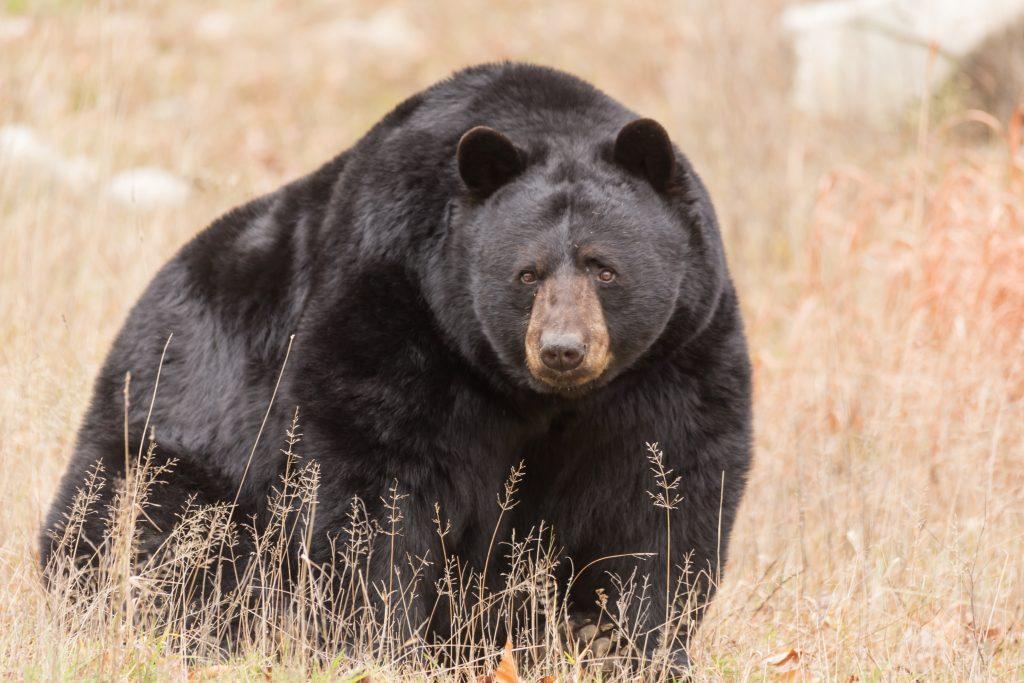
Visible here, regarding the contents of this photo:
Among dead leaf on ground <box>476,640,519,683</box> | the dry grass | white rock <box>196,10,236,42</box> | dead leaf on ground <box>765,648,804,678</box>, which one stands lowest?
dead leaf on ground <box>765,648,804,678</box>

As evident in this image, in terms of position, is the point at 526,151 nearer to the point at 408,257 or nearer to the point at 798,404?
the point at 408,257

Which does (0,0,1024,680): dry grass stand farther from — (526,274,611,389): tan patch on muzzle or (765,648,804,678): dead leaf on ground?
(526,274,611,389): tan patch on muzzle

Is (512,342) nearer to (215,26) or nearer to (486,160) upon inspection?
(486,160)

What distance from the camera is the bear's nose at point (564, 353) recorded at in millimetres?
3270

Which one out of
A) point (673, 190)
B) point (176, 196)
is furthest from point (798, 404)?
point (176, 196)

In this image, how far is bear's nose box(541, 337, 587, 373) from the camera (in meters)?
3.27

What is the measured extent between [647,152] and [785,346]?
401 cm

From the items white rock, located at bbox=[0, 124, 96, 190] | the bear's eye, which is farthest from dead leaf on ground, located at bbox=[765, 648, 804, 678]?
white rock, located at bbox=[0, 124, 96, 190]

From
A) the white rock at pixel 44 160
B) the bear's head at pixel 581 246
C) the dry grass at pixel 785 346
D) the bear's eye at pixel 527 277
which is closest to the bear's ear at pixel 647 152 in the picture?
the bear's head at pixel 581 246

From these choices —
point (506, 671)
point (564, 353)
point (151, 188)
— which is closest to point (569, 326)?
point (564, 353)

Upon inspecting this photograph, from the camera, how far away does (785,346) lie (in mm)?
7344

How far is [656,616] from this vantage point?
3732 mm

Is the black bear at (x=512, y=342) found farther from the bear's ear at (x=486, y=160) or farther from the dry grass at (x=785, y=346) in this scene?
the dry grass at (x=785, y=346)

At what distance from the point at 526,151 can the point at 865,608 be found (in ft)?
5.69
